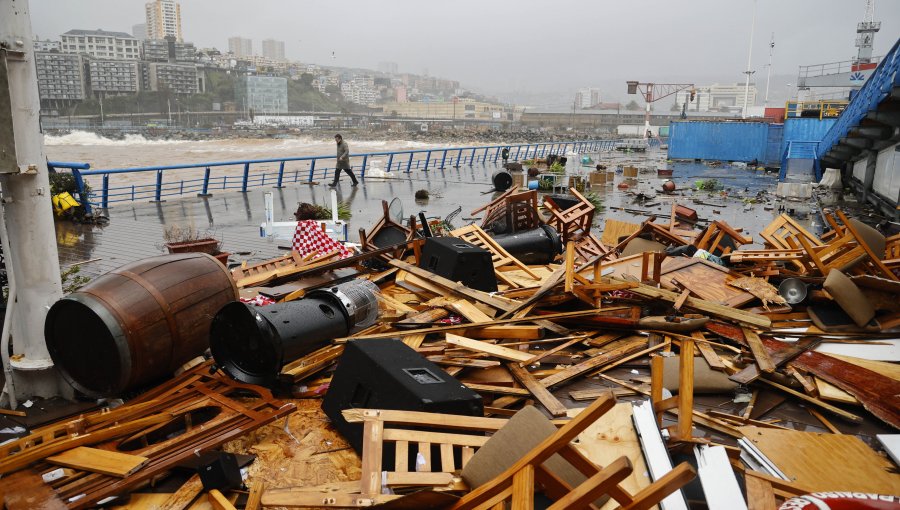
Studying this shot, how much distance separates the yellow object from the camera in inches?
536

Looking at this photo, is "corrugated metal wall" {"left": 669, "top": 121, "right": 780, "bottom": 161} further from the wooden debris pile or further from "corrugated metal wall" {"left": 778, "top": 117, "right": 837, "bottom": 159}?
the wooden debris pile

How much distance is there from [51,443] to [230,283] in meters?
1.87

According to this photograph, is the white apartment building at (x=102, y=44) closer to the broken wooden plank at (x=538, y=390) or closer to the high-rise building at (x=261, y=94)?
the high-rise building at (x=261, y=94)

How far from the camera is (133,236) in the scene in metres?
12.6

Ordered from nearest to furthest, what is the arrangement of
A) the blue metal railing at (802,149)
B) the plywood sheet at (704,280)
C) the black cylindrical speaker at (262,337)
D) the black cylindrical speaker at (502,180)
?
the black cylindrical speaker at (262,337)
the plywood sheet at (704,280)
the black cylindrical speaker at (502,180)
the blue metal railing at (802,149)

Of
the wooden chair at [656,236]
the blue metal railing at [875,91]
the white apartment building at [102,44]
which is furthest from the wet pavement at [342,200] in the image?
the white apartment building at [102,44]

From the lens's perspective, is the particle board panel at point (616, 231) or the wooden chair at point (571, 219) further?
the particle board panel at point (616, 231)

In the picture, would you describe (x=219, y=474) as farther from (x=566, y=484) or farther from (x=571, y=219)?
(x=571, y=219)

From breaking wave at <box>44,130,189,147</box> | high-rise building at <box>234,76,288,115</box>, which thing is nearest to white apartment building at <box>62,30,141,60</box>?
high-rise building at <box>234,76,288,115</box>

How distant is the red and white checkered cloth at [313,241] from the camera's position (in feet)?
31.1

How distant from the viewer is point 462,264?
7117 millimetres

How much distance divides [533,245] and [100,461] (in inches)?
273

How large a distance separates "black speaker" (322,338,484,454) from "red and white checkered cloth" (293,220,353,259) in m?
5.38

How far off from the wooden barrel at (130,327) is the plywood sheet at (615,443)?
317 centimetres
